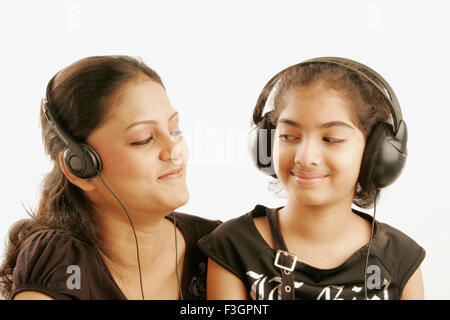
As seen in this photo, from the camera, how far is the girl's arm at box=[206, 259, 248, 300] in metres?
1.16

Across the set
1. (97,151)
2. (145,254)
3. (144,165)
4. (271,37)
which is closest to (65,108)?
(97,151)

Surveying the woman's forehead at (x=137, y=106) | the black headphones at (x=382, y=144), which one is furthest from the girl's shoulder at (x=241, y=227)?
the woman's forehead at (x=137, y=106)

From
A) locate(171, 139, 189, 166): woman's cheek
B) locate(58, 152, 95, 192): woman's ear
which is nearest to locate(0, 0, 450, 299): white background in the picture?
locate(171, 139, 189, 166): woman's cheek

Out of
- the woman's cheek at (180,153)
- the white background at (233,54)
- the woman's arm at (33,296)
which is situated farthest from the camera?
the white background at (233,54)

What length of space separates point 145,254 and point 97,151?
309 mm

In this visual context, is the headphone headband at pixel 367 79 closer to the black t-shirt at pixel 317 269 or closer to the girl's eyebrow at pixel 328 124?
the girl's eyebrow at pixel 328 124

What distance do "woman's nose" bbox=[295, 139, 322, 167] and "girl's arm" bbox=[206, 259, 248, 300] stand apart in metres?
0.33

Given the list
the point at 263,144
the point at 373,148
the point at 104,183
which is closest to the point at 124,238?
the point at 104,183

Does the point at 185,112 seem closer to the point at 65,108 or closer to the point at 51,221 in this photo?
the point at 65,108

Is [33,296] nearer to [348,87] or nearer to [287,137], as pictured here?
[287,137]

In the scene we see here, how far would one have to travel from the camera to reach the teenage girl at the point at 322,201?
1.09 metres

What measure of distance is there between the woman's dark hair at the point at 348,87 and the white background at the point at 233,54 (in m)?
0.15

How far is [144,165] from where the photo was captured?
1107mm

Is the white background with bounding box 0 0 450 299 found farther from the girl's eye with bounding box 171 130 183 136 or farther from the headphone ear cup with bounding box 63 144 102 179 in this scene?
the headphone ear cup with bounding box 63 144 102 179
